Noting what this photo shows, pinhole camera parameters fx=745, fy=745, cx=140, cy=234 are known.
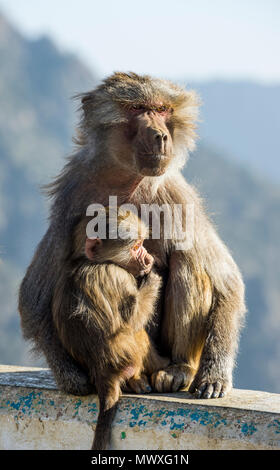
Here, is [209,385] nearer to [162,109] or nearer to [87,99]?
[162,109]

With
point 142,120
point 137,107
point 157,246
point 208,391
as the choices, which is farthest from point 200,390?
point 137,107

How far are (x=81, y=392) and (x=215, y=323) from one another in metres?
0.95

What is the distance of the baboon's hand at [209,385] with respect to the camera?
4.44 meters

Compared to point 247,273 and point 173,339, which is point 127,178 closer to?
point 173,339

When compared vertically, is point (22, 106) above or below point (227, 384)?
above

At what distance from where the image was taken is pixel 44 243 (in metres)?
4.73

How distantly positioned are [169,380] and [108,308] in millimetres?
661

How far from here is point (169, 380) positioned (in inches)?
180

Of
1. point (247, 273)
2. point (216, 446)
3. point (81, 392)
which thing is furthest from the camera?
point (247, 273)

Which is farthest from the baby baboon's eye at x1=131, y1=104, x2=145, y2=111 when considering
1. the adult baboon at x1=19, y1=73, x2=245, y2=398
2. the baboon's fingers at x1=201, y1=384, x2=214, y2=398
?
the baboon's fingers at x1=201, y1=384, x2=214, y2=398

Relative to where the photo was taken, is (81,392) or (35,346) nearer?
(81,392)

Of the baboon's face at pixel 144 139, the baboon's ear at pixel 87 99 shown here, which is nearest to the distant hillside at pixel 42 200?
the baboon's ear at pixel 87 99

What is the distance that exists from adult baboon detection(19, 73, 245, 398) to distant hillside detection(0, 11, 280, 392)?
8850 cm

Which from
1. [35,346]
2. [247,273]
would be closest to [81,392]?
[35,346]
